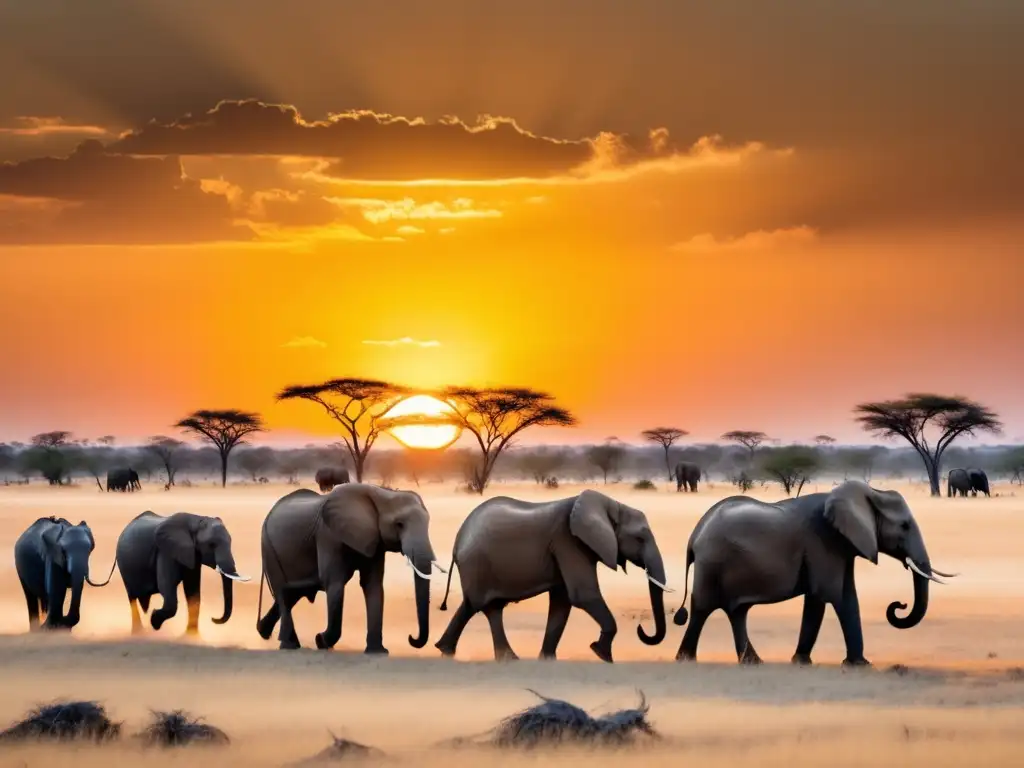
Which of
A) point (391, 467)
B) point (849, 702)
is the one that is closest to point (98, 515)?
point (849, 702)

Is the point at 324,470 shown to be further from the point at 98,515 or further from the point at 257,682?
the point at 257,682

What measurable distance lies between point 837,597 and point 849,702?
343 cm

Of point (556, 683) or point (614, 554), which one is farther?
point (614, 554)

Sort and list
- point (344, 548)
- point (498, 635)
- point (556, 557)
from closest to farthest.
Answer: point (556, 557) → point (498, 635) → point (344, 548)

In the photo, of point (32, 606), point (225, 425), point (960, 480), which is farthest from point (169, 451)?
point (32, 606)

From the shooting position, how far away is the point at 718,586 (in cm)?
2061

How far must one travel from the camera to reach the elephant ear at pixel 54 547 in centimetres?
2464

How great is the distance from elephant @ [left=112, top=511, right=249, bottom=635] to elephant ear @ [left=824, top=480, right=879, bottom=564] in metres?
7.95

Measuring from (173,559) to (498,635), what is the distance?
5.77 metres

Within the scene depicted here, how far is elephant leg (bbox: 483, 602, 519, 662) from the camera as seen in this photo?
20367mm

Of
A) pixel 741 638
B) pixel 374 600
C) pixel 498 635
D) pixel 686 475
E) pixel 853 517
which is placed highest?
pixel 686 475

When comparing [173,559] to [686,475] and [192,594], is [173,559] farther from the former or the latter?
[686,475]

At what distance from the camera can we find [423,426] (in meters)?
96.0

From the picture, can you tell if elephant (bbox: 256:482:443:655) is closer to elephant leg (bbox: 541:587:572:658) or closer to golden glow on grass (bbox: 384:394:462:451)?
elephant leg (bbox: 541:587:572:658)
